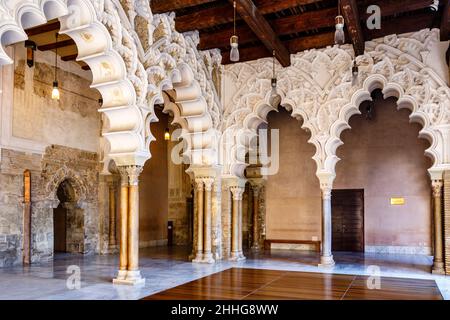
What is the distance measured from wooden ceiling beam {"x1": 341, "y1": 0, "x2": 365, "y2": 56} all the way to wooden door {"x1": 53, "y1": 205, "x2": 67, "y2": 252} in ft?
28.1

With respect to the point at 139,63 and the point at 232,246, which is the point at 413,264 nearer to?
the point at 232,246

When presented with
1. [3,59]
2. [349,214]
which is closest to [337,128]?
[349,214]

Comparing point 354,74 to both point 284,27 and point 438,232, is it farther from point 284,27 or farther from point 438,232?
point 438,232

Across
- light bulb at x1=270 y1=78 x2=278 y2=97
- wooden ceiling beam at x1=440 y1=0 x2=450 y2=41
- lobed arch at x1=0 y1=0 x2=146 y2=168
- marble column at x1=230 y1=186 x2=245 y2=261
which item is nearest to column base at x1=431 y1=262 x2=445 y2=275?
marble column at x1=230 y1=186 x2=245 y2=261

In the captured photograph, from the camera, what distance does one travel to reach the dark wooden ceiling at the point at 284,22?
726 cm

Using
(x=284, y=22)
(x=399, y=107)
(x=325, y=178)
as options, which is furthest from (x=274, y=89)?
(x=399, y=107)

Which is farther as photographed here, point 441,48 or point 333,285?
point 441,48

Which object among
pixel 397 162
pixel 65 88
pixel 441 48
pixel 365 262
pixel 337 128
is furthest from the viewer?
pixel 397 162

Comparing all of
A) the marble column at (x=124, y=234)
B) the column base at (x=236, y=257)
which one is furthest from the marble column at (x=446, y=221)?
the marble column at (x=124, y=234)

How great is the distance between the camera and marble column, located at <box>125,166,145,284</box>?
676 centimetres

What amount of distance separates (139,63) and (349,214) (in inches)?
303

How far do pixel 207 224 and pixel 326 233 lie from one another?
2544 millimetres

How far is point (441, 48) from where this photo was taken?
26.6 feet

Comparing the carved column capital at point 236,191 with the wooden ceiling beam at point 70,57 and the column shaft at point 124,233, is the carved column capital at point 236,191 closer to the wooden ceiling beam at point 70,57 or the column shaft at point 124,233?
the column shaft at point 124,233
